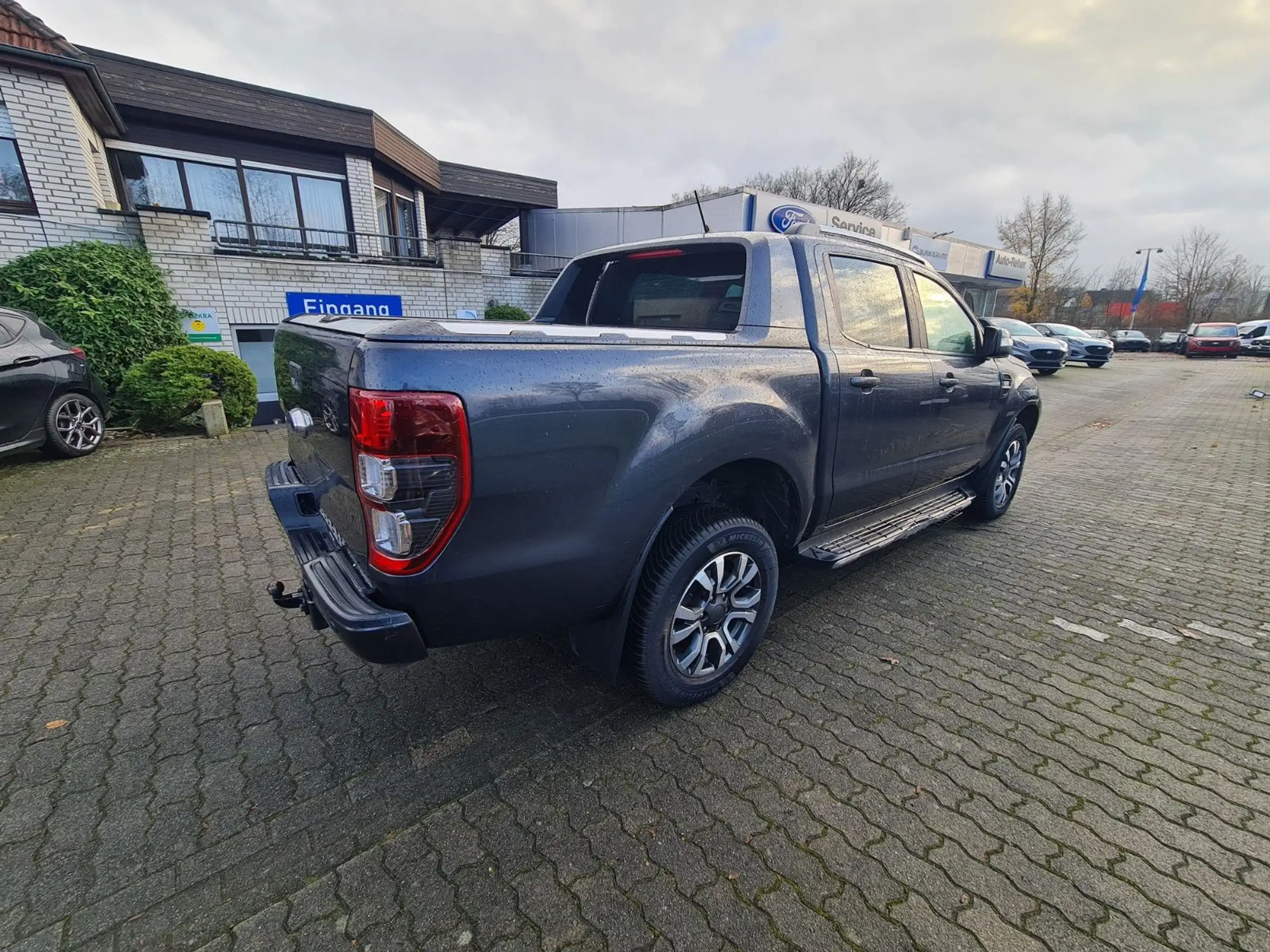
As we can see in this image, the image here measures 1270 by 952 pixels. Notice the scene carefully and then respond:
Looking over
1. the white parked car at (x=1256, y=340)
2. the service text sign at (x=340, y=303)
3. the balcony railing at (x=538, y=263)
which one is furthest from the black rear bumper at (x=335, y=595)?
the white parked car at (x=1256, y=340)

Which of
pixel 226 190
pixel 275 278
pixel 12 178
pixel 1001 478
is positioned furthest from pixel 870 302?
pixel 226 190

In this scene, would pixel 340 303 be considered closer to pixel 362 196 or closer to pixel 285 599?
pixel 362 196

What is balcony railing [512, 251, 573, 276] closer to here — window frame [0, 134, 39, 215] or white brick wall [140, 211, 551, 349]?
white brick wall [140, 211, 551, 349]

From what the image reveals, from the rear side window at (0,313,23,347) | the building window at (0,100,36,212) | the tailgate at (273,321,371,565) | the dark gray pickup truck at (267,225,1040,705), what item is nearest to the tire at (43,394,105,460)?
the rear side window at (0,313,23,347)

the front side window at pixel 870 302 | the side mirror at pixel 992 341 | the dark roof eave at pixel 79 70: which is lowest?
the side mirror at pixel 992 341

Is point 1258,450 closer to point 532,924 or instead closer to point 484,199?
point 532,924

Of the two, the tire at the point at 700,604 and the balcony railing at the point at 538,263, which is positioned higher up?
the balcony railing at the point at 538,263

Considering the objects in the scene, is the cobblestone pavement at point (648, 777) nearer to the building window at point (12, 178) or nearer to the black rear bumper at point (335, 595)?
the black rear bumper at point (335, 595)

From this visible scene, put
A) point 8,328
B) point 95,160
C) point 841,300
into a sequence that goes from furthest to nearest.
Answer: point 95,160
point 8,328
point 841,300

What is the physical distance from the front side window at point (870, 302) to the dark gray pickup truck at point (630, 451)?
1cm

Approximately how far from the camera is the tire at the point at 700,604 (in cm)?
221

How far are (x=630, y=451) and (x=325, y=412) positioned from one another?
107 centimetres

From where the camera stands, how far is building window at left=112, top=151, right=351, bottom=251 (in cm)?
1153

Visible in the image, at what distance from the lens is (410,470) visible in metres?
1.59
